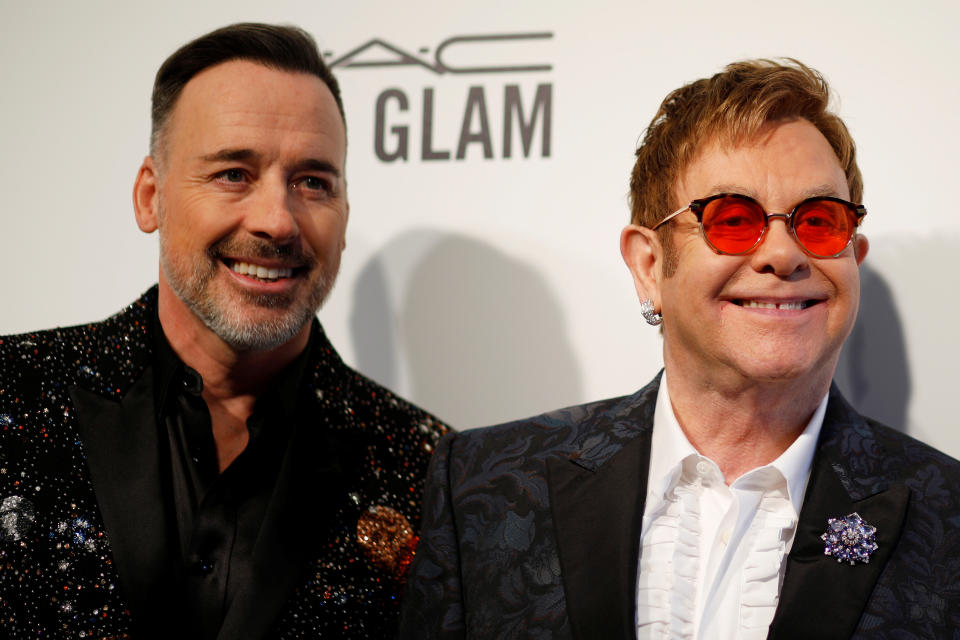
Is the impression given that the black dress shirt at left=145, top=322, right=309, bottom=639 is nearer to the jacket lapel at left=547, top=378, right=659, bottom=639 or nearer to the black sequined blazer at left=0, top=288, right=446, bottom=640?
the black sequined blazer at left=0, top=288, right=446, bottom=640

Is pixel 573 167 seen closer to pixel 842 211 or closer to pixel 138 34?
pixel 842 211

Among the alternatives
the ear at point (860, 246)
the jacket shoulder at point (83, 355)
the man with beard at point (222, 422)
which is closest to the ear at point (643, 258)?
the ear at point (860, 246)

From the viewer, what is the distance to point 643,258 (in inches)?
78.5

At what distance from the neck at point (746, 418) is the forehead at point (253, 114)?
94 centimetres

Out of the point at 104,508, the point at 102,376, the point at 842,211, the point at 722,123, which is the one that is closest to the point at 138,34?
the point at 102,376

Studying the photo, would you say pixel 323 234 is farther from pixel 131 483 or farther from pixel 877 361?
pixel 877 361

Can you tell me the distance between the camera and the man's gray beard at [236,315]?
212 cm

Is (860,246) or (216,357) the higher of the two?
(860,246)

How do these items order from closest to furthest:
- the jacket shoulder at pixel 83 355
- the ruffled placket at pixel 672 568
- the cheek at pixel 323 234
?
1. the ruffled placket at pixel 672 568
2. the jacket shoulder at pixel 83 355
3. the cheek at pixel 323 234

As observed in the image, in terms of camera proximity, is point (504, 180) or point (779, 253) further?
point (504, 180)

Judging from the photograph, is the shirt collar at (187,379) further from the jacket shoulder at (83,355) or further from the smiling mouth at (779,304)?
the smiling mouth at (779,304)

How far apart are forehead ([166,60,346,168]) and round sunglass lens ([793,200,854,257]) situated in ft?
3.23

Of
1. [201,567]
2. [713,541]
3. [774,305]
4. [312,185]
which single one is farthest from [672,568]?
[312,185]

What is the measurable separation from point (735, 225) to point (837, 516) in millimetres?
494
